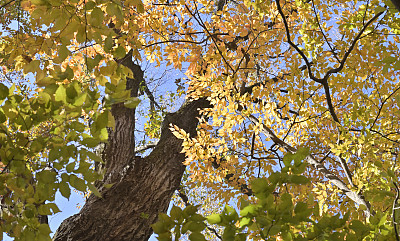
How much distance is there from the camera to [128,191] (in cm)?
416

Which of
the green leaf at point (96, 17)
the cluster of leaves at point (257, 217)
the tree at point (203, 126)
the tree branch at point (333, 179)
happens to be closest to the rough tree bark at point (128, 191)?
the tree at point (203, 126)

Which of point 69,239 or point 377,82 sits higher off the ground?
point 377,82

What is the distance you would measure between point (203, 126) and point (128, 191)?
1.30 m

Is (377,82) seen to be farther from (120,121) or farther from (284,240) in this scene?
(120,121)

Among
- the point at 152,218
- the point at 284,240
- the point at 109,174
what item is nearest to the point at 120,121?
the point at 109,174

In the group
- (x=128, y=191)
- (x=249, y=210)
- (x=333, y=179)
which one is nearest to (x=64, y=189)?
(x=249, y=210)

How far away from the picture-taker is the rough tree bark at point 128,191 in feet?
12.5

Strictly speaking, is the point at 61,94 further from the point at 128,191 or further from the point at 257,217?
the point at 128,191

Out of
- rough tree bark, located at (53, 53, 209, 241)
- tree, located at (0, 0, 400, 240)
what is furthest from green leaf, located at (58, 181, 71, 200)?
rough tree bark, located at (53, 53, 209, 241)

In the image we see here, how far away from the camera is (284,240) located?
147 cm

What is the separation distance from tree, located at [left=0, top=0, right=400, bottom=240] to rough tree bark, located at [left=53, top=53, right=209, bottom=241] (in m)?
0.02

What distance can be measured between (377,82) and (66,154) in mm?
3987

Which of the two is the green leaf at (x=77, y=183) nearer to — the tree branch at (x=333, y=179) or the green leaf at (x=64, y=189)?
the green leaf at (x=64, y=189)

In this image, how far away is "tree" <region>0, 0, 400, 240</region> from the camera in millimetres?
1518
